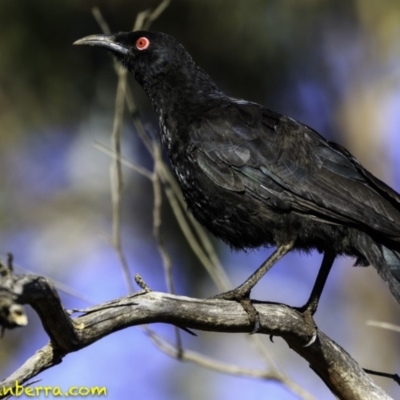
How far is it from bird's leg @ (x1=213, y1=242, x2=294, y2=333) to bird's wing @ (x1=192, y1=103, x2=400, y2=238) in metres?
0.27

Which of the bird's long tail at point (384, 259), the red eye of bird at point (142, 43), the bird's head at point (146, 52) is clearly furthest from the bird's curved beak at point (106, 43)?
the bird's long tail at point (384, 259)

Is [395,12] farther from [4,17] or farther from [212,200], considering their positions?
[212,200]

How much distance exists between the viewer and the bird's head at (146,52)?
604cm

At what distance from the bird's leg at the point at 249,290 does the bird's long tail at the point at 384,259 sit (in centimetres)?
46

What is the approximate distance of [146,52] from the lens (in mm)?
6105

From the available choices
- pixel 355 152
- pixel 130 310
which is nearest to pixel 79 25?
pixel 355 152

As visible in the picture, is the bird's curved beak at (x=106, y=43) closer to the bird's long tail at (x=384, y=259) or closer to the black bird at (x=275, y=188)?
the black bird at (x=275, y=188)

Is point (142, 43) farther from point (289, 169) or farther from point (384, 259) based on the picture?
point (384, 259)

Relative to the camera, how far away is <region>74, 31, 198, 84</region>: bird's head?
19.8 ft

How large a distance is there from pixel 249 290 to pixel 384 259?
830 mm

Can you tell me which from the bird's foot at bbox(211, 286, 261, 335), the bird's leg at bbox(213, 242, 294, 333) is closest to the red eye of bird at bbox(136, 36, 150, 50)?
the bird's leg at bbox(213, 242, 294, 333)

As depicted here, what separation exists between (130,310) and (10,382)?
69 cm

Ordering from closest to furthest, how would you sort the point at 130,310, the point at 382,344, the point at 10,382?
the point at 10,382
the point at 130,310
the point at 382,344

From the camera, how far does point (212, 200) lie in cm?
505
